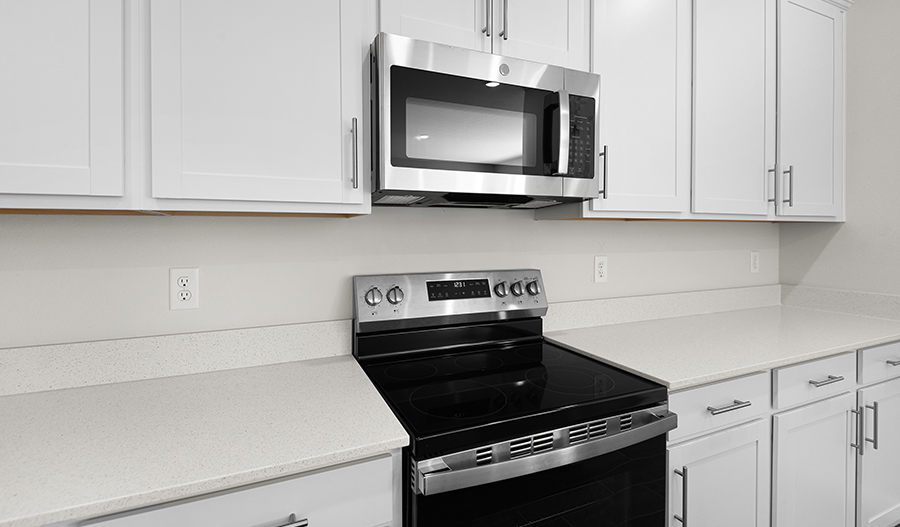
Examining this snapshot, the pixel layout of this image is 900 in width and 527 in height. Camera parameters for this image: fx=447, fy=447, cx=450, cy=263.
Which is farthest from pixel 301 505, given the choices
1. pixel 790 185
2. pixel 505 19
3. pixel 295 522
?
pixel 790 185

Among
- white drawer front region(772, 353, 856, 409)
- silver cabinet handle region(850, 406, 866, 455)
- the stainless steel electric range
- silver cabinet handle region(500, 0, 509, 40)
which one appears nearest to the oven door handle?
the stainless steel electric range

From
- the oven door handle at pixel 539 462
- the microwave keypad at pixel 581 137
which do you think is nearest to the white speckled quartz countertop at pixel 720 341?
the oven door handle at pixel 539 462

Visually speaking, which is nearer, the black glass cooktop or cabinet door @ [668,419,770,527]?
the black glass cooktop

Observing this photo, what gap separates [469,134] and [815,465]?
5.26ft

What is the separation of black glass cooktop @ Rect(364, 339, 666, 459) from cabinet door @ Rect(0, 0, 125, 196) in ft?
2.65

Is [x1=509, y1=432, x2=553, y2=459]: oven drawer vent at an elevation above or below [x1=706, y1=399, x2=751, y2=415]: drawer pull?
above

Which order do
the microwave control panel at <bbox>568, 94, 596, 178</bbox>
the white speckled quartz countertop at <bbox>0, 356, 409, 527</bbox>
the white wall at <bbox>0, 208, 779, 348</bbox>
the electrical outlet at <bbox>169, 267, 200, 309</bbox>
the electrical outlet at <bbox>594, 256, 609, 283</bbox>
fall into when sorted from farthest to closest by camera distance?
the electrical outlet at <bbox>594, 256, 609, 283</bbox> → the microwave control panel at <bbox>568, 94, 596, 178</bbox> → the electrical outlet at <bbox>169, 267, 200, 309</bbox> → the white wall at <bbox>0, 208, 779, 348</bbox> → the white speckled quartz countertop at <bbox>0, 356, 409, 527</bbox>

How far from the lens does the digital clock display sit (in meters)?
1.53

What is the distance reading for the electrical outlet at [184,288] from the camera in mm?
1260

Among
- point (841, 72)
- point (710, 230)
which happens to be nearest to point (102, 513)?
point (710, 230)

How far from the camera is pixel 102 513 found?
688 mm

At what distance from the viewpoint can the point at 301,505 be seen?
83cm

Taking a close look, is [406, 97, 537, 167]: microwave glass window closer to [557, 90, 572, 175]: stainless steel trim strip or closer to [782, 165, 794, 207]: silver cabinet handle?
[557, 90, 572, 175]: stainless steel trim strip

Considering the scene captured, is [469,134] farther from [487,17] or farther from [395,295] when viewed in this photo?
[395,295]
